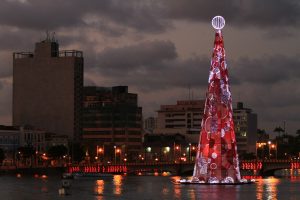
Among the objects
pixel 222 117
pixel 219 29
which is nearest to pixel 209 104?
pixel 222 117

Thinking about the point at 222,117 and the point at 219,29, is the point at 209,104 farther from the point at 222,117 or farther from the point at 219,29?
the point at 219,29

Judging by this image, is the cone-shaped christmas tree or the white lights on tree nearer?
the white lights on tree

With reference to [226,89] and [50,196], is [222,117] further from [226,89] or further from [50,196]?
[50,196]

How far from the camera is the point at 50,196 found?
119125 millimetres

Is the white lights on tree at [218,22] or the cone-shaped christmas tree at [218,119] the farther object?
the cone-shaped christmas tree at [218,119]

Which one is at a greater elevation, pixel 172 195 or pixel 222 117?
pixel 222 117

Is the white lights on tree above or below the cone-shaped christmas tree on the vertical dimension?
above

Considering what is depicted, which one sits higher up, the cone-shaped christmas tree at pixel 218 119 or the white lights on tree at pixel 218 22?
the white lights on tree at pixel 218 22

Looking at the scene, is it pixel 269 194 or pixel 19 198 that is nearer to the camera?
pixel 19 198

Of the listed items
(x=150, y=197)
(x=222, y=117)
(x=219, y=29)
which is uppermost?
(x=219, y=29)

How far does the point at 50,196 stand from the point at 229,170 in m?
23.5

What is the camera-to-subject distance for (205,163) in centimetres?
12200

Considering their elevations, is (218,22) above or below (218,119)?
above

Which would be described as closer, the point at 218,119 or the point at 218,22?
the point at 218,22
